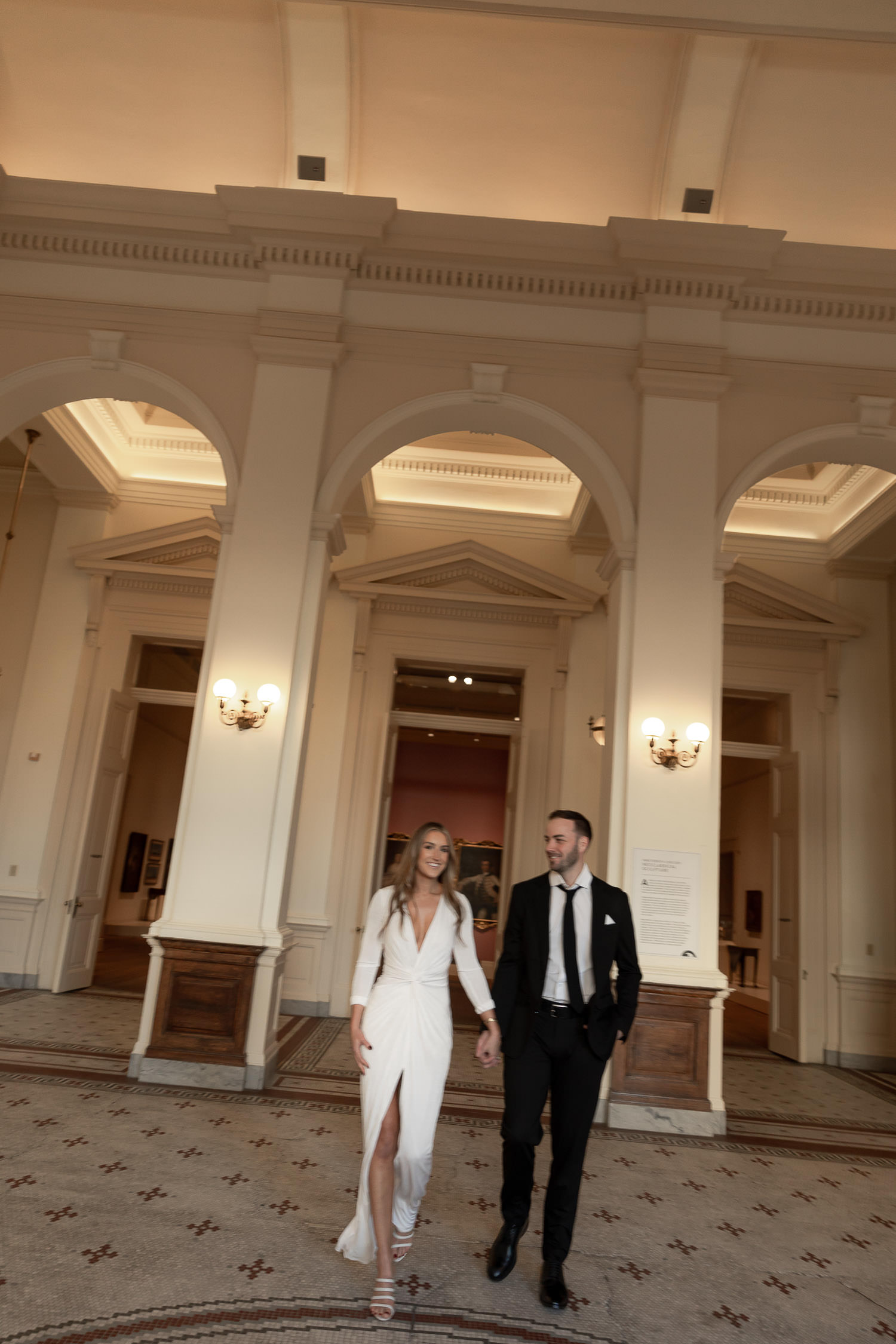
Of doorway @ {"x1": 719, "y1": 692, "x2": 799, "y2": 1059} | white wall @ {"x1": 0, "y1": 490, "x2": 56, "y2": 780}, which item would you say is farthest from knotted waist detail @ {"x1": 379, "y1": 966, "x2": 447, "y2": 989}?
white wall @ {"x1": 0, "y1": 490, "x2": 56, "y2": 780}

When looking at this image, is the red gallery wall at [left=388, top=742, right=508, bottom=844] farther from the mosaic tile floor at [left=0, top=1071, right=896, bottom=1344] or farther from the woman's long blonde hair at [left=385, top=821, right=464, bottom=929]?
the woman's long blonde hair at [left=385, top=821, right=464, bottom=929]

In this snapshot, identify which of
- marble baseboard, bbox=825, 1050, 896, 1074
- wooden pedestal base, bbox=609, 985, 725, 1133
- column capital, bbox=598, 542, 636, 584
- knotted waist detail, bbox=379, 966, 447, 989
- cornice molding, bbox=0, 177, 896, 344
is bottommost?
marble baseboard, bbox=825, 1050, 896, 1074

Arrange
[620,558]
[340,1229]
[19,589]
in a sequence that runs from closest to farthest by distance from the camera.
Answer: [340,1229] < [620,558] < [19,589]

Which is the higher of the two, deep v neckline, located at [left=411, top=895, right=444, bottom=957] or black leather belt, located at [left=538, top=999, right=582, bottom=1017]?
deep v neckline, located at [left=411, top=895, right=444, bottom=957]

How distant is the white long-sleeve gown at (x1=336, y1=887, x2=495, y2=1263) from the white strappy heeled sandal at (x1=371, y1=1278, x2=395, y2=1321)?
6.9 inches

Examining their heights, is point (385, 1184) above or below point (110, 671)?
below

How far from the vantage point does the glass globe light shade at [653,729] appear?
625cm

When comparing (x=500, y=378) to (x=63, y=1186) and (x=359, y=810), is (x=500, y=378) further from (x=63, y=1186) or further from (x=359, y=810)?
(x=63, y=1186)

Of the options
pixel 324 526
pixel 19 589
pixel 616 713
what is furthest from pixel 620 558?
pixel 19 589

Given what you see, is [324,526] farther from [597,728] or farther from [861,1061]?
[861,1061]

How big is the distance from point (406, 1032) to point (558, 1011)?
59 cm

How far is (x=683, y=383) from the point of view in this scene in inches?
271

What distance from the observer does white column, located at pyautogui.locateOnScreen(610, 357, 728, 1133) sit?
5.72 meters

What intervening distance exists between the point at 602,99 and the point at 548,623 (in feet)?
16.0
